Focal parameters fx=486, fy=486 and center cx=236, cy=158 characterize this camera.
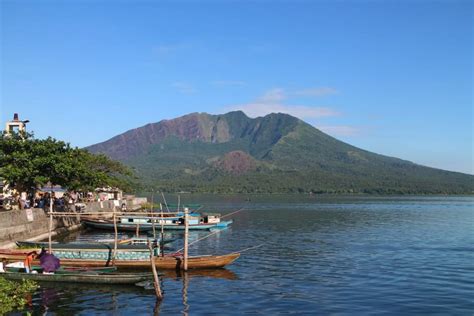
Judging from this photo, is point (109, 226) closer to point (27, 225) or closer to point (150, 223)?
point (150, 223)

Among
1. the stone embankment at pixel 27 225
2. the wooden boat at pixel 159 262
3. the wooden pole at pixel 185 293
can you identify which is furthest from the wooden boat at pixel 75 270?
the stone embankment at pixel 27 225

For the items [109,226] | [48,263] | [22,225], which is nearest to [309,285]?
[48,263]

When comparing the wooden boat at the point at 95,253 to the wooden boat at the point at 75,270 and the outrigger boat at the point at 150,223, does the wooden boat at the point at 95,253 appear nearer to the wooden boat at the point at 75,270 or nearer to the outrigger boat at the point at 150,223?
the wooden boat at the point at 75,270

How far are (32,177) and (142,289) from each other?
67.6 ft

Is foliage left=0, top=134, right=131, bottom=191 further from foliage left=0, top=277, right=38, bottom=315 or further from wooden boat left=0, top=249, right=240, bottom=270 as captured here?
foliage left=0, top=277, right=38, bottom=315

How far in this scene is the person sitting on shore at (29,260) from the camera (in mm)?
25031

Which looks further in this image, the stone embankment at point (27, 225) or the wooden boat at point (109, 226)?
the wooden boat at point (109, 226)

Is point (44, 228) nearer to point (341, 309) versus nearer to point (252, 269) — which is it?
point (252, 269)

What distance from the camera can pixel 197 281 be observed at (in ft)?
86.4

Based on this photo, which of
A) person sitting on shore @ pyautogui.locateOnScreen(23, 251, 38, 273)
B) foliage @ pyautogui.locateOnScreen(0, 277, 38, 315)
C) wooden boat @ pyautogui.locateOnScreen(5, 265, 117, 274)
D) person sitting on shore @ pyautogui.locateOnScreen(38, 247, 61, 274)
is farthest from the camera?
person sitting on shore @ pyautogui.locateOnScreen(23, 251, 38, 273)

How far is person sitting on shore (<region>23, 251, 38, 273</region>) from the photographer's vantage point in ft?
82.1

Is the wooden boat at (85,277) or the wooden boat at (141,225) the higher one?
the wooden boat at (141,225)

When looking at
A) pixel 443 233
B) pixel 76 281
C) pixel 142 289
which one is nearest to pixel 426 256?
pixel 443 233

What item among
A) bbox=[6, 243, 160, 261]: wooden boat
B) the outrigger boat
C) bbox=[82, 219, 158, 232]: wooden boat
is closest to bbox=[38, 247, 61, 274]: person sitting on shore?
bbox=[6, 243, 160, 261]: wooden boat
